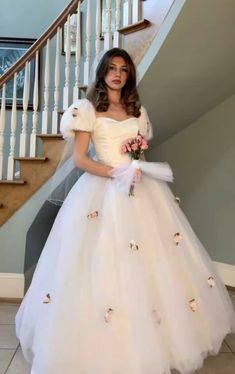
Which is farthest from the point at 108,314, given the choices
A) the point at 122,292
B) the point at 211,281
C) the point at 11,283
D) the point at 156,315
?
the point at 11,283

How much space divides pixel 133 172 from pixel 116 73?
0.54 m

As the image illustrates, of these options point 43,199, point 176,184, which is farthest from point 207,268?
point 176,184

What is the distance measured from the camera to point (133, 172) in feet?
5.19

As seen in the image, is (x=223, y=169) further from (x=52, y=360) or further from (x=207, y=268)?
(x=52, y=360)

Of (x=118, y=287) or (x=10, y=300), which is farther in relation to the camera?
(x=10, y=300)

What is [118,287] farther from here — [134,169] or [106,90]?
[106,90]

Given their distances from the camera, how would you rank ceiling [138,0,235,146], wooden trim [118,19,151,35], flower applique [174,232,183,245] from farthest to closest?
1. wooden trim [118,19,151,35]
2. ceiling [138,0,235,146]
3. flower applique [174,232,183,245]

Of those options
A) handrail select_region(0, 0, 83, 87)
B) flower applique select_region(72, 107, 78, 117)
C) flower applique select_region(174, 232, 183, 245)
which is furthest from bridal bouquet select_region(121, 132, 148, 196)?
handrail select_region(0, 0, 83, 87)

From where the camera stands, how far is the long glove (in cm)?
159

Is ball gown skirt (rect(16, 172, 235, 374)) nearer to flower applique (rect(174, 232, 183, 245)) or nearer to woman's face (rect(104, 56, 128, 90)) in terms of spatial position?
flower applique (rect(174, 232, 183, 245))

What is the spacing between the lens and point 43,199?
2561 mm

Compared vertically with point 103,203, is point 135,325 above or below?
Answer: below

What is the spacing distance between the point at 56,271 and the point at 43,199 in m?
1.07

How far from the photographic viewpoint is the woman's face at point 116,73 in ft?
5.82
